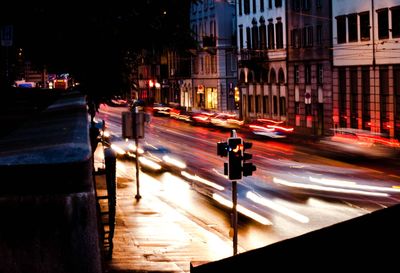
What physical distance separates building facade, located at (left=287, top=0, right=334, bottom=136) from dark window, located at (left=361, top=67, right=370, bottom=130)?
437cm

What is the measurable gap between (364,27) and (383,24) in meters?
2.38

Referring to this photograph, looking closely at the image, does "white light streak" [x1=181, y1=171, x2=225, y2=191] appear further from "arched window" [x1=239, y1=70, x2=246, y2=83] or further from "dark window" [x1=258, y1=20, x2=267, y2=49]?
"arched window" [x1=239, y1=70, x2=246, y2=83]

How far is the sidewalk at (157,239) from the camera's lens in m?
16.0

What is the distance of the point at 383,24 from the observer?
50875mm

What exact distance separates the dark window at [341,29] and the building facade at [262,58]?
33.0ft

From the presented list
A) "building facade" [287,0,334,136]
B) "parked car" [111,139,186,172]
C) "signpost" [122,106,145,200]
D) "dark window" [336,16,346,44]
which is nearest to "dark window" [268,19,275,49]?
"building facade" [287,0,334,136]

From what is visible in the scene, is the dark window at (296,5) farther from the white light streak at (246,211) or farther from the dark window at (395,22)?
the white light streak at (246,211)

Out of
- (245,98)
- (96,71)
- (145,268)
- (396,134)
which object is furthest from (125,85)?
(245,98)

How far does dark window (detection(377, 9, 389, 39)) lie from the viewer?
50.4m

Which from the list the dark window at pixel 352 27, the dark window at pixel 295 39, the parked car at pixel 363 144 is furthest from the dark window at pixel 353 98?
the dark window at pixel 295 39

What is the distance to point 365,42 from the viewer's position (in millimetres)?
52969

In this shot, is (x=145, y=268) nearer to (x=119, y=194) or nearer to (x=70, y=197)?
(x=70, y=197)

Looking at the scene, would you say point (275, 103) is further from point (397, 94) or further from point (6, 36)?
point (6, 36)

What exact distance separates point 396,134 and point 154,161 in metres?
15.0
